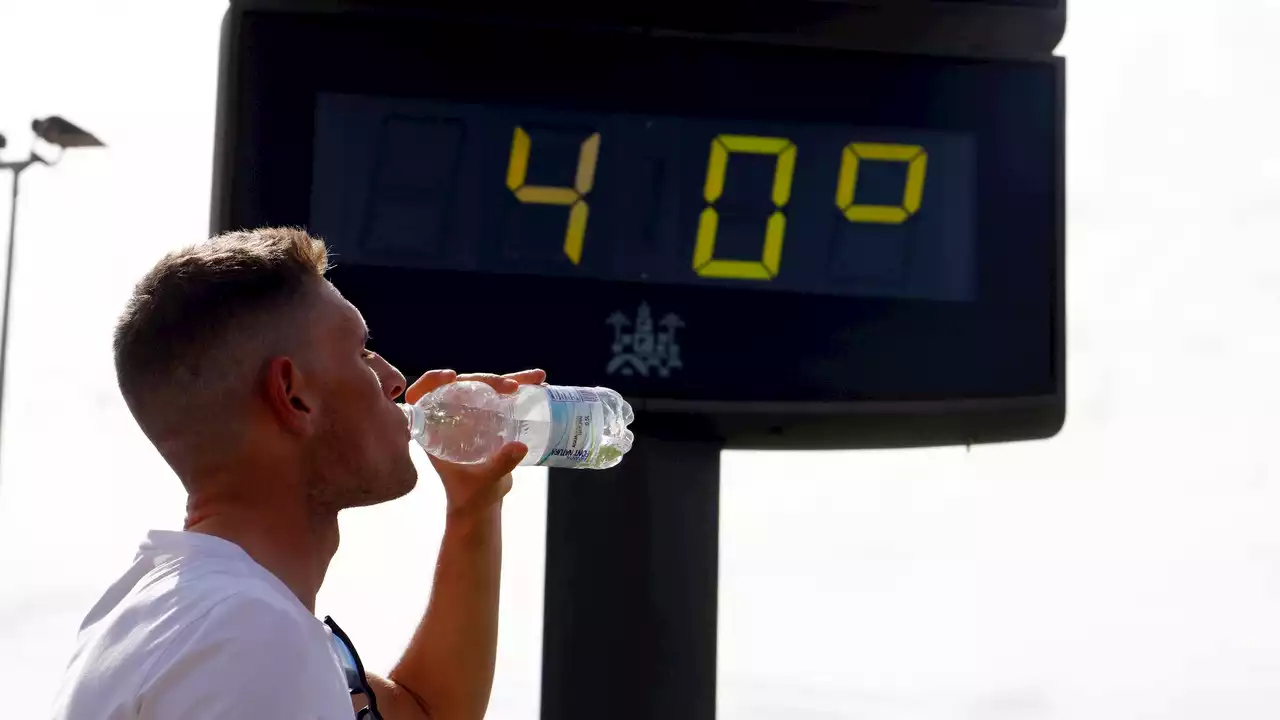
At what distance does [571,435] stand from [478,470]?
521mm

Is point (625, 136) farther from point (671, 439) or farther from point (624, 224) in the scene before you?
point (671, 439)

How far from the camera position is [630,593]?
3898mm

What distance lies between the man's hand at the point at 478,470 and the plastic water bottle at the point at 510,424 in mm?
356

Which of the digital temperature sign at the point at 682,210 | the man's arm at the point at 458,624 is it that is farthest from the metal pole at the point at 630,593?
the man's arm at the point at 458,624

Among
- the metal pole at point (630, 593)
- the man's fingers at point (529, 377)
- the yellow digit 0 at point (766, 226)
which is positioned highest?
the yellow digit 0 at point (766, 226)

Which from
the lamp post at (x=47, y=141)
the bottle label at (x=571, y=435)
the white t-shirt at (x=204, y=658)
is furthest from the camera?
the lamp post at (x=47, y=141)

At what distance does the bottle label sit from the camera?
2.46m

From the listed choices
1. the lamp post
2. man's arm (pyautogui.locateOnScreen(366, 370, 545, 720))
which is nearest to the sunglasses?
man's arm (pyautogui.locateOnScreen(366, 370, 545, 720))

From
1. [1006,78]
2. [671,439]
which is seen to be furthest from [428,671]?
[1006,78]

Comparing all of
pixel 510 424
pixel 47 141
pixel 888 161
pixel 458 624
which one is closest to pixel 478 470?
pixel 458 624

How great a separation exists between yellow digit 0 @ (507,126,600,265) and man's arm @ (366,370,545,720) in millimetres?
1673

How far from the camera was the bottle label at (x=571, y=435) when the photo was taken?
246 cm

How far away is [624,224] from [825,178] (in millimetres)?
502

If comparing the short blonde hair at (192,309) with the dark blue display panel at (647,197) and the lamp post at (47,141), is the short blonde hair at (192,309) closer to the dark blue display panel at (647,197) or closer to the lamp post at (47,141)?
the dark blue display panel at (647,197)
